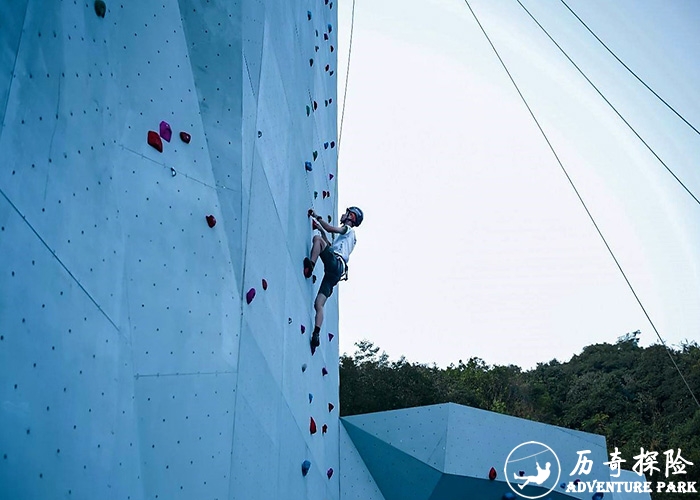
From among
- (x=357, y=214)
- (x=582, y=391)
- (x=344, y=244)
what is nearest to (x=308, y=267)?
(x=344, y=244)

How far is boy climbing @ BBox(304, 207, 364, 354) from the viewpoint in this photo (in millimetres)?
5301

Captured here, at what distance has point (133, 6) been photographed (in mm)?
2426

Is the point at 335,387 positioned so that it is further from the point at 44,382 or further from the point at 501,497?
the point at 44,382

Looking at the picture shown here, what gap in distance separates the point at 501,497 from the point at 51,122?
6.26 m

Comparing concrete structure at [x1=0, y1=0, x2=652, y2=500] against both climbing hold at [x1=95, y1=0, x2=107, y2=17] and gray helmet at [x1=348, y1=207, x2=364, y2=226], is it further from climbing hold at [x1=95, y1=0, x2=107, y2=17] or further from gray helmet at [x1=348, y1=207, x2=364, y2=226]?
gray helmet at [x1=348, y1=207, x2=364, y2=226]

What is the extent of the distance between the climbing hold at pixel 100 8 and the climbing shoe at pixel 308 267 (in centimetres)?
321

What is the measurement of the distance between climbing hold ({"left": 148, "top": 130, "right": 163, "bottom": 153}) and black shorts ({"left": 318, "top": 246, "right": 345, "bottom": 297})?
9.49 feet

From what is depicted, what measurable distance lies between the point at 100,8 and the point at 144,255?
838mm

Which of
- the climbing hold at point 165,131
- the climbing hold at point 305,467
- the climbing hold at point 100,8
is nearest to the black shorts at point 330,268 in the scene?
the climbing hold at point 305,467

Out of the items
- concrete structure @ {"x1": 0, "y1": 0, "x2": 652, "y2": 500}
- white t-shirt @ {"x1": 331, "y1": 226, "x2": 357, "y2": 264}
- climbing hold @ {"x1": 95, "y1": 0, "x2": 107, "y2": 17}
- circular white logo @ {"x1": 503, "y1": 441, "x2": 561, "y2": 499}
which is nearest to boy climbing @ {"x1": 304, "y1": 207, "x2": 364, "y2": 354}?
white t-shirt @ {"x1": 331, "y1": 226, "x2": 357, "y2": 264}

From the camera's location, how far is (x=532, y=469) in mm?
6887

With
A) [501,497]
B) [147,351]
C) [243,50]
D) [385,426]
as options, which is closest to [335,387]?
[385,426]

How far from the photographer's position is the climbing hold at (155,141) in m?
2.42

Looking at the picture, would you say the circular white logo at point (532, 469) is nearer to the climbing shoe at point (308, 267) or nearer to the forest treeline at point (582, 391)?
the climbing shoe at point (308, 267)
